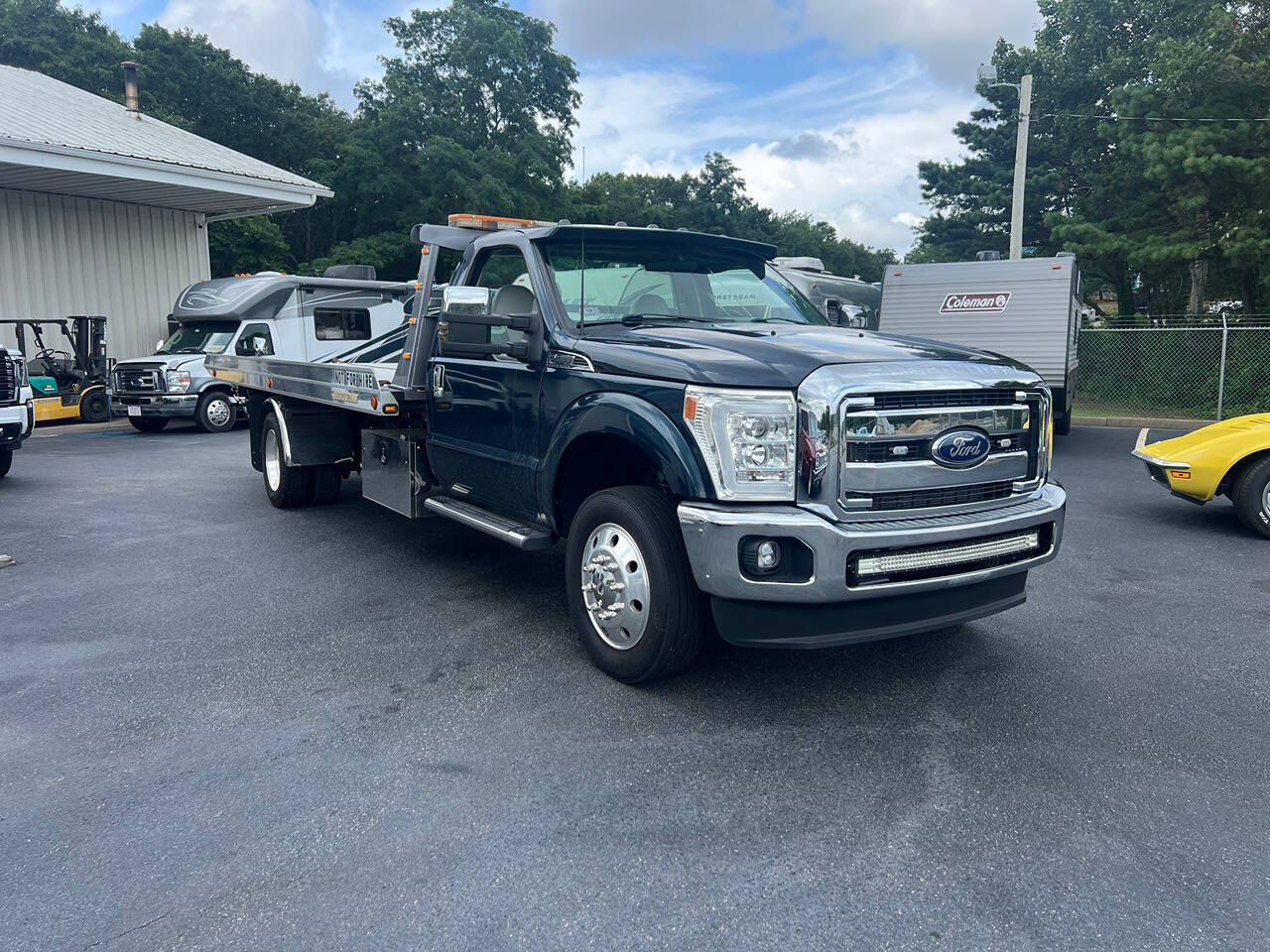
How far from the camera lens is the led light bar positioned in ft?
12.5

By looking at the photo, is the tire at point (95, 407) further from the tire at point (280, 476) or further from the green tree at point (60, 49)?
the green tree at point (60, 49)

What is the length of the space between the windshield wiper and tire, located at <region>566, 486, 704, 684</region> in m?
1.08

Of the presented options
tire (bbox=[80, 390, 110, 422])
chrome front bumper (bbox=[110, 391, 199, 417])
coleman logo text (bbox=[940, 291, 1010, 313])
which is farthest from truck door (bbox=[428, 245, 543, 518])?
tire (bbox=[80, 390, 110, 422])

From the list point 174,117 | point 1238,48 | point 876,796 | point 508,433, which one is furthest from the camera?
point 174,117

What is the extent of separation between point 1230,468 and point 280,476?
7.93 meters

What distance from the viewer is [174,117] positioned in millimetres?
34125

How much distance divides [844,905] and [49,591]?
549 centimetres

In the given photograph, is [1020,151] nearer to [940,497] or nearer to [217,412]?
[217,412]

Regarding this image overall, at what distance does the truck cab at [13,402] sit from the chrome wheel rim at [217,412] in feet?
19.9

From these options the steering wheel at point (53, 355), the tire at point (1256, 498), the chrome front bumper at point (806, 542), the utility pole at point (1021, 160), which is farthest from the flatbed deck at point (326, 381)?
the utility pole at point (1021, 160)

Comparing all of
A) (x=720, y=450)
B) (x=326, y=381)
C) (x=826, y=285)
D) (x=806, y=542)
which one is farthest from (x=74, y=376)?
(x=806, y=542)

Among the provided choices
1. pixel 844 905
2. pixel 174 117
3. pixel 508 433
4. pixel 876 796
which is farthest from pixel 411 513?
pixel 174 117

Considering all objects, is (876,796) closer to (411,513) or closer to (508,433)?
(508,433)

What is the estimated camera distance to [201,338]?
16.9 m
